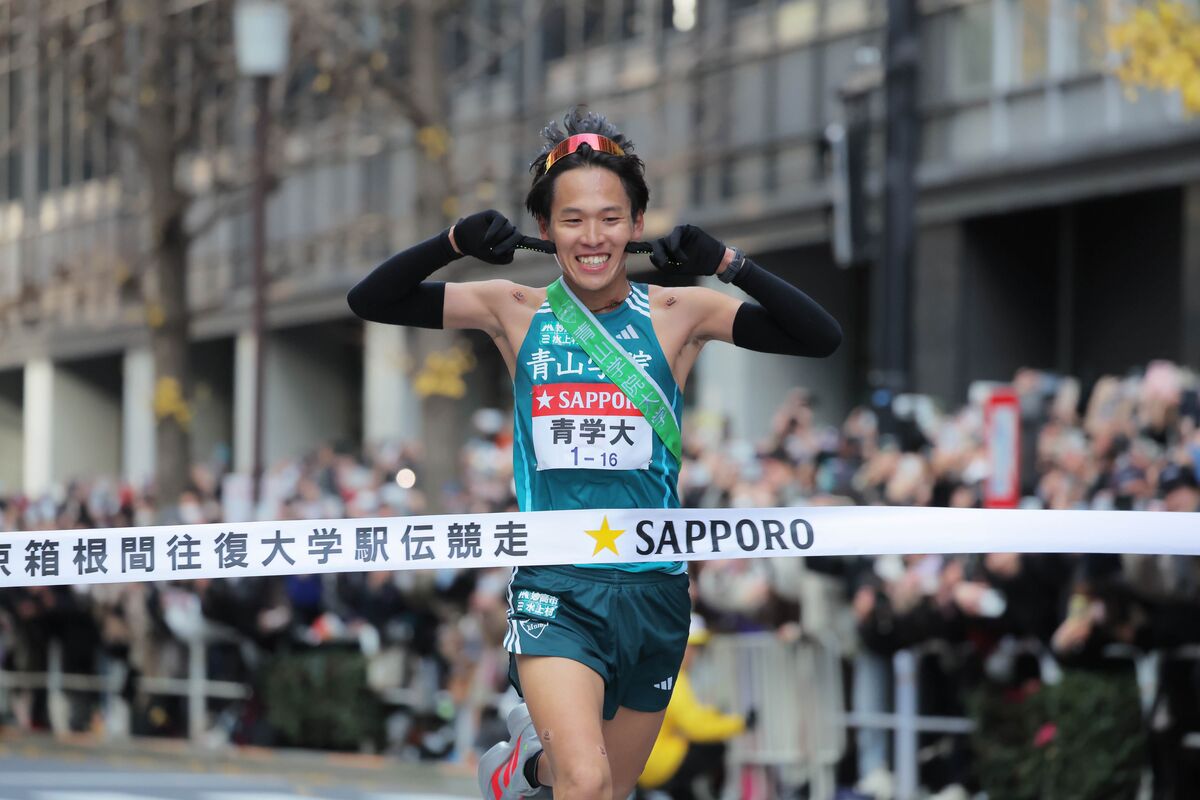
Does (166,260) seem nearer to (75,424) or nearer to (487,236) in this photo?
(487,236)

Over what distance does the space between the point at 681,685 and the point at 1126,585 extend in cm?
258

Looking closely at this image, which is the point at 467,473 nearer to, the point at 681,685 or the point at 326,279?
the point at 681,685

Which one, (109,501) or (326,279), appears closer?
(109,501)

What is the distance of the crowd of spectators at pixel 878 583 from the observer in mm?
9797

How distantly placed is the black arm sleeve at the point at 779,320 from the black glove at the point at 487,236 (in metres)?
0.58

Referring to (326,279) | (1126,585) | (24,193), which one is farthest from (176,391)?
(24,193)

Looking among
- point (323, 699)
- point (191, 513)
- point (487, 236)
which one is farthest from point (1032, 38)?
point (487, 236)

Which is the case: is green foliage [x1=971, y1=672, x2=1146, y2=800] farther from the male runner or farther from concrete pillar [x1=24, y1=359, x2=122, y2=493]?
concrete pillar [x1=24, y1=359, x2=122, y2=493]

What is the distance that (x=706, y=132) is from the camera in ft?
82.2

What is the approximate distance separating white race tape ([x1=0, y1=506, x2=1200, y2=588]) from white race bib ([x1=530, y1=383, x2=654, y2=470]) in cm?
53

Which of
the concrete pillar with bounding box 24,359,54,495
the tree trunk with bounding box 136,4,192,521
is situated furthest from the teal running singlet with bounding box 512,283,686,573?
the concrete pillar with bounding box 24,359,54,495

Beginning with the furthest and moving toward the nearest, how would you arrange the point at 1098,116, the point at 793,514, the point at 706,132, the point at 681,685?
1. the point at 706,132
2. the point at 1098,116
3. the point at 681,685
4. the point at 793,514

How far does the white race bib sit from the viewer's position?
563cm

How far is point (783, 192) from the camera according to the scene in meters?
24.8
